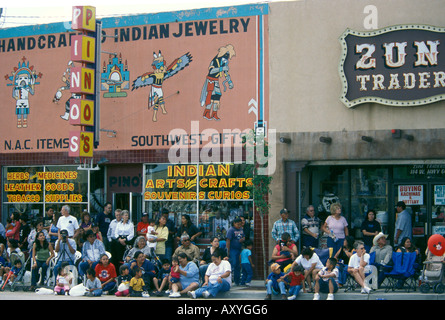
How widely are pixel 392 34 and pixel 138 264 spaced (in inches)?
347

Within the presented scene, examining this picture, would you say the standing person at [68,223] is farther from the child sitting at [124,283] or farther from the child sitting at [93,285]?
the child sitting at [124,283]

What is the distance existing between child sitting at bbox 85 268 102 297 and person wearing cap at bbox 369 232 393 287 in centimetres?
679

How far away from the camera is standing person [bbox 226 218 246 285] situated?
17.2 metres

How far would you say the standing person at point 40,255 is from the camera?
17719 millimetres

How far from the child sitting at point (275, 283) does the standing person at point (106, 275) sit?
13.2 ft

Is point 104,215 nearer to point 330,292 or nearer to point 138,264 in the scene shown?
point 138,264

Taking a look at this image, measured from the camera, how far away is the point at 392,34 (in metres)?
17.0

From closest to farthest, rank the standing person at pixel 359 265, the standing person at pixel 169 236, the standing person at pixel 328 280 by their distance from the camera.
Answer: the standing person at pixel 328 280 < the standing person at pixel 359 265 < the standing person at pixel 169 236

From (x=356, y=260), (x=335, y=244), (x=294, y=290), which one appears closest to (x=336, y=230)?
(x=335, y=244)

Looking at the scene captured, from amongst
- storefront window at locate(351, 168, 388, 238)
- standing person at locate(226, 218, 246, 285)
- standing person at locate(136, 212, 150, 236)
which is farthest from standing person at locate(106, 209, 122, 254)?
storefront window at locate(351, 168, 388, 238)

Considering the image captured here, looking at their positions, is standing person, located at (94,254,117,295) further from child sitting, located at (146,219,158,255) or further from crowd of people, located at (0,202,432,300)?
child sitting, located at (146,219,158,255)

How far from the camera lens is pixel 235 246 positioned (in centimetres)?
1720

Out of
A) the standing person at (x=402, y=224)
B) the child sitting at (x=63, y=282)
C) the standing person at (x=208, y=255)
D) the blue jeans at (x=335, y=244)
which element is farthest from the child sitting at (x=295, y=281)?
the child sitting at (x=63, y=282)

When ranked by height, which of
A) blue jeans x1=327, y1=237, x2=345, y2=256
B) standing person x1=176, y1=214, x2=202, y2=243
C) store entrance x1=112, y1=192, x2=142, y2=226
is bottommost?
blue jeans x1=327, y1=237, x2=345, y2=256
